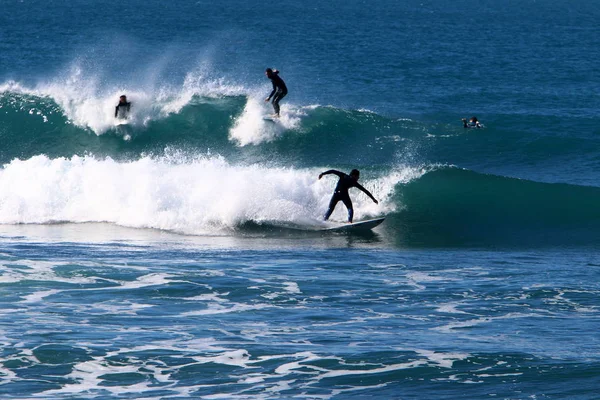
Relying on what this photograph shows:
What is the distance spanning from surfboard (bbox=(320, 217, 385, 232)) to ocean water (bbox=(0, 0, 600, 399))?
0.56 ft

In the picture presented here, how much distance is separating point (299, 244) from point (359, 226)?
158cm

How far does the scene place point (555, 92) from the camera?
44969 millimetres

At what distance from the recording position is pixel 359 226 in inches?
811

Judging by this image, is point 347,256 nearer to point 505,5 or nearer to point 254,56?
point 254,56

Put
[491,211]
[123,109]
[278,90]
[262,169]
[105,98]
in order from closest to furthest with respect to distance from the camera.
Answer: [491,211], [262,169], [278,90], [123,109], [105,98]

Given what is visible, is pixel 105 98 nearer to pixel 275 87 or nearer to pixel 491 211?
pixel 275 87

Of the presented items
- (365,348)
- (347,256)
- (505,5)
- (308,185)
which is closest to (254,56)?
(308,185)

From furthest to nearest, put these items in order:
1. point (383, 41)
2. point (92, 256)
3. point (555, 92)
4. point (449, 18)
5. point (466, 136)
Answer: point (449, 18) → point (383, 41) → point (555, 92) → point (466, 136) → point (92, 256)

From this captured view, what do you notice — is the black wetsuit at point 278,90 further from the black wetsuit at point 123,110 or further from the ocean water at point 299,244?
the black wetsuit at point 123,110

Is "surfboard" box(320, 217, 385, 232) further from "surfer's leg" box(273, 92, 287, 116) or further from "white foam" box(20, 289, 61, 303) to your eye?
"surfer's leg" box(273, 92, 287, 116)

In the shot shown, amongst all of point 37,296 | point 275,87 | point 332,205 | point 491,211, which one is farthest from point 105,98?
point 37,296

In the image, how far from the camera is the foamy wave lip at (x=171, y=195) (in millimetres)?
21672

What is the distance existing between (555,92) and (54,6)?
78991mm

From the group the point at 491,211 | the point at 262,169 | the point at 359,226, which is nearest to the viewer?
the point at 359,226
